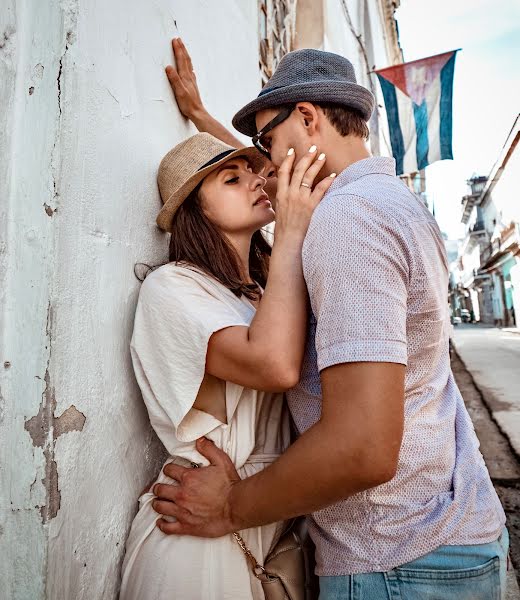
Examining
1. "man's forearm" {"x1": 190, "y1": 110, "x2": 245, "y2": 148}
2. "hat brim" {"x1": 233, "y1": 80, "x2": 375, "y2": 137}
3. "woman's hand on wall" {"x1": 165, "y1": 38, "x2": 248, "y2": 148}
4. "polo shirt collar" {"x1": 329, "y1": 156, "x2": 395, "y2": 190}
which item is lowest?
"polo shirt collar" {"x1": 329, "y1": 156, "x2": 395, "y2": 190}

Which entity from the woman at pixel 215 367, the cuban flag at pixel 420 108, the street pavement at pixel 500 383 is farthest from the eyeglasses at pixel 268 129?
the cuban flag at pixel 420 108

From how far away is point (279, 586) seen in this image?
146 centimetres

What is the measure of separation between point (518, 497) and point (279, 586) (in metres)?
2.38

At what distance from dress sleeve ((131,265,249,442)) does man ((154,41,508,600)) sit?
5.3 inches

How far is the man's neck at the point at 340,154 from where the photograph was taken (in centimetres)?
157

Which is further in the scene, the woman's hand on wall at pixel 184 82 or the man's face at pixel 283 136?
the woman's hand on wall at pixel 184 82

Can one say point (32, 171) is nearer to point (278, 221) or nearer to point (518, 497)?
point (278, 221)

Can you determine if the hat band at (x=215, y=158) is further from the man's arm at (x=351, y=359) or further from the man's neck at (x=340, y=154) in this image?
the man's arm at (x=351, y=359)

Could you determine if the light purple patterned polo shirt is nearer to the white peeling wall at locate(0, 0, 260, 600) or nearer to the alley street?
the white peeling wall at locate(0, 0, 260, 600)

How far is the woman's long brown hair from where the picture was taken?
180 centimetres

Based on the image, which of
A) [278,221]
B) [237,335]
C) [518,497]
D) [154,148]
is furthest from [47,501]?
[518,497]

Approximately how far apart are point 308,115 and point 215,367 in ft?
2.83

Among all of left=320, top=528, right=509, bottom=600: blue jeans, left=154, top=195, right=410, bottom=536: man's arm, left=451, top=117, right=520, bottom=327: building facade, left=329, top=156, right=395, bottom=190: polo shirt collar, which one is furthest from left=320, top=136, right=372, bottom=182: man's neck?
left=451, top=117, right=520, bottom=327: building facade

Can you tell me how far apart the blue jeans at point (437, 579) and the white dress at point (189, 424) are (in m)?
0.35
